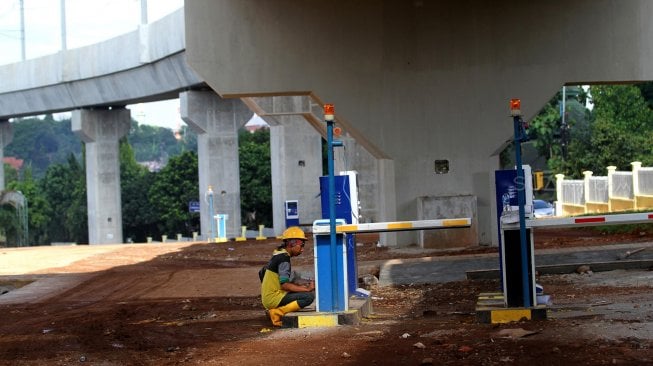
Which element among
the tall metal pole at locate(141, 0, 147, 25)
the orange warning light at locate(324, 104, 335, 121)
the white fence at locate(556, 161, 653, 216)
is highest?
the tall metal pole at locate(141, 0, 147, 25)

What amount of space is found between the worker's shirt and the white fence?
2402 cm

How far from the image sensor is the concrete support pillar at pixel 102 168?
61.2 metres

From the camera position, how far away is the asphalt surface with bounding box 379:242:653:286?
18.9 meters

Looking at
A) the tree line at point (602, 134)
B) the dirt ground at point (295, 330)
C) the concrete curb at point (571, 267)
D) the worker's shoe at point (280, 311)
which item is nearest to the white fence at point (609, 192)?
the tree line at point (602, 134)

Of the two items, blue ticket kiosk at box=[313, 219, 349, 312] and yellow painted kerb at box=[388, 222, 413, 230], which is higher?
yellow painted kerb at box=[388, 222, 413, 230]

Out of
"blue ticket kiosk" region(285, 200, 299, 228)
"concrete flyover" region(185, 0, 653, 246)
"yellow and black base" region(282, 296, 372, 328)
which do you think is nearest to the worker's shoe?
"yellow and black base" region(282, 296, 372, 328)

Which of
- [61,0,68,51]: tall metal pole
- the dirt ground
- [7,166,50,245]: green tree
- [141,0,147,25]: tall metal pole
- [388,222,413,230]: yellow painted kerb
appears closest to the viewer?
the dirt ground

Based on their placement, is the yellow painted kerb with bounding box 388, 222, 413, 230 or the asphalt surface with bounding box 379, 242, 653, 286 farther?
the asphalt surface with bounding box 379, 242, 653, 286

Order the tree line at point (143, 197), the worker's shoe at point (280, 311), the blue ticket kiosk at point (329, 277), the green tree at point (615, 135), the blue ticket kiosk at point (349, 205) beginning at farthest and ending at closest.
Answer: the tree line at point (143, 197)
the green tree at point (615, 135)
the blue ticket kiosk at point (349, 205)
the worker's shoe at point (280, 311)
the blue ticket kiosk at point (329, 277)

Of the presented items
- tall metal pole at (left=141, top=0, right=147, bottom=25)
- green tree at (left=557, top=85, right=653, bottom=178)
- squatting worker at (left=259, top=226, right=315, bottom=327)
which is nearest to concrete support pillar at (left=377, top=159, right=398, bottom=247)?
squatting worker at (left=259, top=226, right=315, bottom=327)

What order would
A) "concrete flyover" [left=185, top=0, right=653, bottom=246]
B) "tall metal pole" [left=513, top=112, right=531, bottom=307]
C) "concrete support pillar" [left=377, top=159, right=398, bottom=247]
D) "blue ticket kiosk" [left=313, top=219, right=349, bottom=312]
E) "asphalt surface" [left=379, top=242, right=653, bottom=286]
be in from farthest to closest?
"concrete support pillar" [left=377, top=159, right=398, bottom=247]
"concrete flyover" [left=185, top=0, right=653, bottom=246]
"asphalt surface" [left=379, top=242, right=653, bottom=286]
"blue ticket kiosk" [left=313, top=219, right=349, bottom=312]
"tall metal pole" [left=513, top=112, right=531, bottom=307]

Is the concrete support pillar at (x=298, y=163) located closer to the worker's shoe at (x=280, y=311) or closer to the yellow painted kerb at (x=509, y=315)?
the worker's shoe at (x=280, y=311)

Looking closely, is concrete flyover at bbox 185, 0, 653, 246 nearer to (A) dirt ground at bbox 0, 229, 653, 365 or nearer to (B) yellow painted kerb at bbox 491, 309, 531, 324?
(A) dirt ground at bbox 0, 229, 653, 365

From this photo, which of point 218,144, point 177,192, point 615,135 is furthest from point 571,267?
point 177,192
